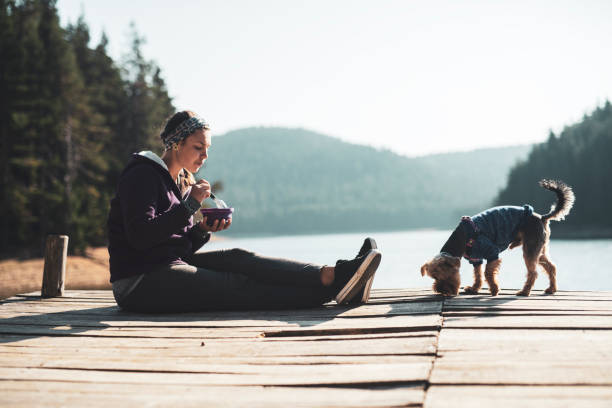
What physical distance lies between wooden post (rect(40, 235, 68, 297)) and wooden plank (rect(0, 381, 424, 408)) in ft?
11.8

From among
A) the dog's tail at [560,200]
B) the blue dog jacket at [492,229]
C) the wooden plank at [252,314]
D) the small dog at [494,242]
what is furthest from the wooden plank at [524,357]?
the dog's tail at [560,200]

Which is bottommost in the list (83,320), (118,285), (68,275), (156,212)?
(68,275)

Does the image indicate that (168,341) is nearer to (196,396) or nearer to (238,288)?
(238,288)

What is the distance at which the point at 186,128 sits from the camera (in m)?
4.00

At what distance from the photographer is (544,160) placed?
6662 centimetres

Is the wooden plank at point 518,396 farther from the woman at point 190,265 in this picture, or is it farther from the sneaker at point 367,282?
the sneaker at point 367,282

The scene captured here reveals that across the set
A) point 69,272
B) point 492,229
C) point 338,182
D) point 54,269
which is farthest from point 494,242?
point 338,182

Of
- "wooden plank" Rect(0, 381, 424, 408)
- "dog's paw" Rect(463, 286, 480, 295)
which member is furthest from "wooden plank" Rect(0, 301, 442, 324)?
"wooden plank" Rect(0, 381, 424, 408)

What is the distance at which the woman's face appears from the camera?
4027mm

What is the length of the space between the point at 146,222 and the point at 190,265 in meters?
0.65

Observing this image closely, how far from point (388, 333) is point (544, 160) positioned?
71089 millimetres

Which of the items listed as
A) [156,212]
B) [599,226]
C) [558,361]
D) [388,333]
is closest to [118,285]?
[156,212]

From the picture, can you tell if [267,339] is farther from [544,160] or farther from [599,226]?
[544,160]

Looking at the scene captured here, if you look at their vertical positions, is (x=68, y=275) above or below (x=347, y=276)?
below
